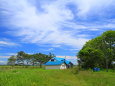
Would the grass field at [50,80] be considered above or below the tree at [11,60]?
below

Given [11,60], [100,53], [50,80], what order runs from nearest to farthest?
[50,80] < [100,53] < [11,60]

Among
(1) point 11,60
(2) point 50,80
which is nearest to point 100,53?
(2) point 50,80

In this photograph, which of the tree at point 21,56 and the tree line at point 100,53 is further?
the tree at point 21,56

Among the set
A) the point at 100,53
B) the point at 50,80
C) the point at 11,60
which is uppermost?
the point at 100,53

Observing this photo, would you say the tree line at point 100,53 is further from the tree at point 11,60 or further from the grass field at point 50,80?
the tree at point 11,60

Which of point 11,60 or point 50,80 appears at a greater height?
point 11,60

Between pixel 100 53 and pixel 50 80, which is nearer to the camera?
pixel 50 80

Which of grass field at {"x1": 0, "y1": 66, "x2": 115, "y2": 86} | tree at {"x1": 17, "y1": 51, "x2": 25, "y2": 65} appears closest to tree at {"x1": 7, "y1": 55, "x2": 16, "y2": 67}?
tree at {"x1": 17, "y1": 51, "x2": 25, "y2": 65}

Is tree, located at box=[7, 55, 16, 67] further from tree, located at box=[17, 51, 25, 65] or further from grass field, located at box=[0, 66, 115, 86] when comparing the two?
grass field, located at box=[0, 66, 115, 86]

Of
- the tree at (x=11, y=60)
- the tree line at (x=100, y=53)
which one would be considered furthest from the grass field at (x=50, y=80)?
the tree at (x=11, y=60)

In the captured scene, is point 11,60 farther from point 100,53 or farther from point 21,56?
point 100,53

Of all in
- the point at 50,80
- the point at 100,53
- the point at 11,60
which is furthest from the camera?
the point at 11,60

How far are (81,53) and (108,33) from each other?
28.3 feet

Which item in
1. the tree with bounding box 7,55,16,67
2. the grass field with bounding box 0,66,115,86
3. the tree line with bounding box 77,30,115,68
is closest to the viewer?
the grass field with bounding box 0,66,115,86
